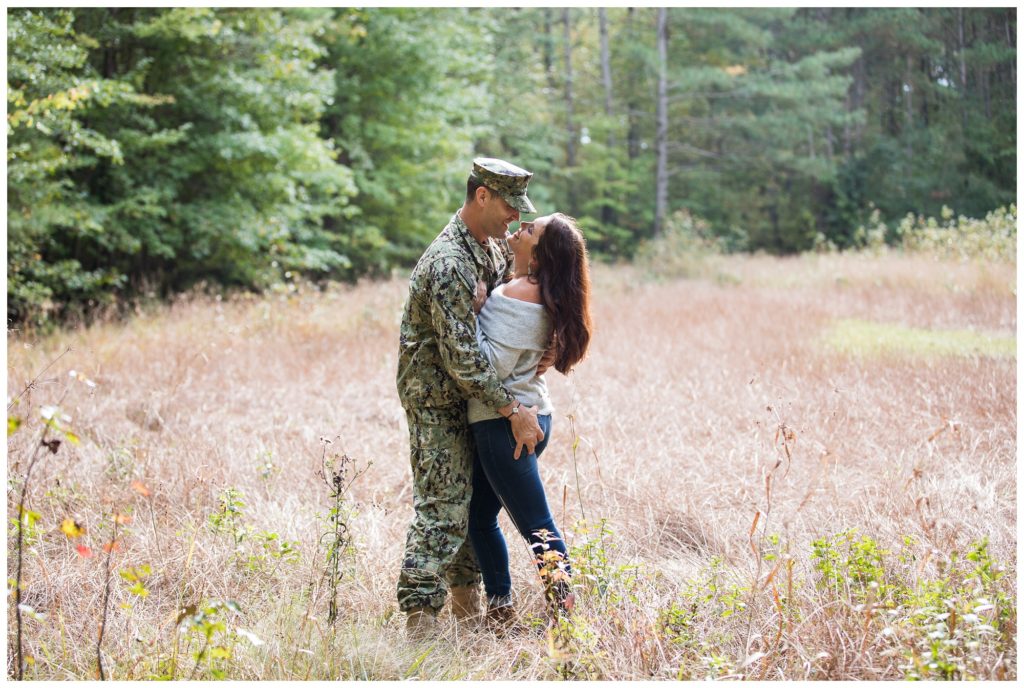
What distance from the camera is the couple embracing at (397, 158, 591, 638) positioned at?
2785 millimetres

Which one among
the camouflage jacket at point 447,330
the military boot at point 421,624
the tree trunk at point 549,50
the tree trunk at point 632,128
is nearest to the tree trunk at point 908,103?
the tree trunk at point 632,128

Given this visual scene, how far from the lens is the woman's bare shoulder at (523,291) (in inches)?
113

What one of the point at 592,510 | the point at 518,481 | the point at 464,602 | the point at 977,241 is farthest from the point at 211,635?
the point at 977,241

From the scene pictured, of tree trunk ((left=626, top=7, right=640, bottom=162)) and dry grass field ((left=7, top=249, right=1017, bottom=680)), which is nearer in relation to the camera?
dry grass field ((left=7, top=249, right=1017, bottom=680))

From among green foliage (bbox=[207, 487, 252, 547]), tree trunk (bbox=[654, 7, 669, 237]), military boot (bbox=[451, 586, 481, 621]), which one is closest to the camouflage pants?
military boot (bbox=[451, 586, 481, 621])

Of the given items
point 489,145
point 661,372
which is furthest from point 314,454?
point 489,145

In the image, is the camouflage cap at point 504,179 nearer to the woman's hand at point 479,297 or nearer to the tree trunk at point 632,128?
the woman's hand at point 479,297

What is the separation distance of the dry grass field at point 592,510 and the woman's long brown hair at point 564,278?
0.53 m

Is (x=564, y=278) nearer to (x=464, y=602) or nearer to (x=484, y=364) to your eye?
(x=484, y=364)

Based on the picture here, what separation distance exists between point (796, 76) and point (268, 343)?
20.7 m

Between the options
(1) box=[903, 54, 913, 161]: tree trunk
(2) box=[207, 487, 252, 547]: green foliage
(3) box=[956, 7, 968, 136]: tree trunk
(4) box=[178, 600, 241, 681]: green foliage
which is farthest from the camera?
(1) box=[903, 54, 913, 161]: tree trunk

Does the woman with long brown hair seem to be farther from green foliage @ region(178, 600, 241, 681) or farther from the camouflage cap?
→ green foliage @ region(178, 600, 241, 681)

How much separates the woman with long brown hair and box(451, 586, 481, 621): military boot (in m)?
0.42

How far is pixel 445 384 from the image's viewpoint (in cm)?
292
